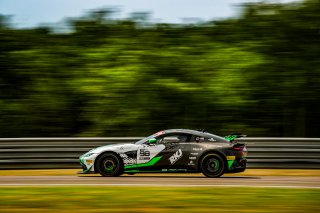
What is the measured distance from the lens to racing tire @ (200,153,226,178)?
14.7m

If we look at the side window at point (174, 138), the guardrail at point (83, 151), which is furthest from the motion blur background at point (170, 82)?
the side window at point (174, 138)

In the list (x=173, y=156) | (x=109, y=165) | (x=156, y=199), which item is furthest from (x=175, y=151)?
(x=156, y=199)

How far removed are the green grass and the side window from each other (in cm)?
308

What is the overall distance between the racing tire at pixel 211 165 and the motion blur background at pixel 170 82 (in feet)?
19.7

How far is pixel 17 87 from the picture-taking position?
2238 cm

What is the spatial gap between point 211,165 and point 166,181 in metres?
1.55

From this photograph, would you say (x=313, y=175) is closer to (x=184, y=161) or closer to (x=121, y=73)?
(x=184, y=161)

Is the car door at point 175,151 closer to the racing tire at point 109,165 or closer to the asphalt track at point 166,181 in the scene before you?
the asphalt track at point 166,181

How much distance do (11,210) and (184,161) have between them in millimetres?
6258

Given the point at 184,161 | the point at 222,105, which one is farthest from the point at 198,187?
the point at 222,105

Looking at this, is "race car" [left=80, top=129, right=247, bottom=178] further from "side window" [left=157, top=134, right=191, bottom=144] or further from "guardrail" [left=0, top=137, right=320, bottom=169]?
"guardrail" [left=0, top=137, right=320, bottom=169]

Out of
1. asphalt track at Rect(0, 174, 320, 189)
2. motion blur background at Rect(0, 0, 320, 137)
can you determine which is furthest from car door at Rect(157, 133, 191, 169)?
motion blur background at Rect(0, 0, 320, 137)

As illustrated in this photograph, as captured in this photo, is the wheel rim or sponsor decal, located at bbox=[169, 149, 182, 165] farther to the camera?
the wheel rim

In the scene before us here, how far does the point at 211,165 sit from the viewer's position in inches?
580
